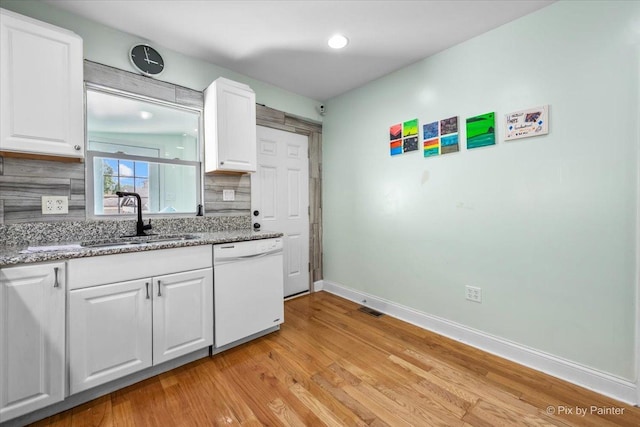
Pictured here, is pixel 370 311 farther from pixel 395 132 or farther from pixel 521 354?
pixel 395 132

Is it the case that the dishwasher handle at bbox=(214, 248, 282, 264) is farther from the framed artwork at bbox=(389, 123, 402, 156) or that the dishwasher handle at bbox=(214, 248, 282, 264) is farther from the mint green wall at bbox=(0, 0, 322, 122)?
the mint green wall at bbox=(0, 0, 322, 122)

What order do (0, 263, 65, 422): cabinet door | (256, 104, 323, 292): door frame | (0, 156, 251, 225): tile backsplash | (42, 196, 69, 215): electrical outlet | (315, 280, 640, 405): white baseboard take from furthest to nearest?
(256, 104, 323, 292): door frame
(42, 196, 69, 215): electrical outlet
(0, 156, 251, 225): tile backsplash
(315, 280, 640, 405): white baseboard
(0, 263, 65, 422): cabinet door

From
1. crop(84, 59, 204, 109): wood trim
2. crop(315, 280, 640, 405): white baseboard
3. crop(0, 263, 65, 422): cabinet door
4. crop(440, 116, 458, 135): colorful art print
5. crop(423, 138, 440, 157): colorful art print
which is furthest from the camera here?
crop(423, 138, 440, 157): colorful art print

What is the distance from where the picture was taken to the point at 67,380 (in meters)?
1.46

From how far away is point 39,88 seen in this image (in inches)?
62.7

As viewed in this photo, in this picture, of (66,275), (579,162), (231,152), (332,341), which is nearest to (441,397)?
(332,341)

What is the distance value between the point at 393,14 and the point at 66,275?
8.64 ft

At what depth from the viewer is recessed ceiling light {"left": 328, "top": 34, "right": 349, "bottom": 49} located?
217 centimetres

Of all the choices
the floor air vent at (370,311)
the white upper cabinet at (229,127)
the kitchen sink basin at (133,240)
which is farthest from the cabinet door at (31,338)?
the floor air vent at (370,311)

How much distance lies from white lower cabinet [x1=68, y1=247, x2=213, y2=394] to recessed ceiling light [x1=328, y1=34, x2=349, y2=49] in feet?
6.37

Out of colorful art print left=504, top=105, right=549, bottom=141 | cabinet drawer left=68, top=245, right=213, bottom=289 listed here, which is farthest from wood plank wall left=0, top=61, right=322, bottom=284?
colorful art print left=504, top=105, right=549, bottom=141

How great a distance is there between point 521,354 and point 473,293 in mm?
487

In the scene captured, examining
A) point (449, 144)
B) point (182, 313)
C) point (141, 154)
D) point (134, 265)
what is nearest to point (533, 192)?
point (449, 144)

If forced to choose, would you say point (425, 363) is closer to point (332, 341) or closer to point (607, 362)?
point (332, 341)
